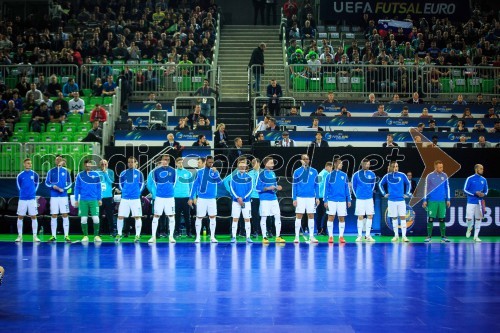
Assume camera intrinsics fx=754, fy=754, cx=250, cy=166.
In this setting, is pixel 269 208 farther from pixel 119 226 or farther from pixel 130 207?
pixel 119 226

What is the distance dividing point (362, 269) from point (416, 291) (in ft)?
9.15

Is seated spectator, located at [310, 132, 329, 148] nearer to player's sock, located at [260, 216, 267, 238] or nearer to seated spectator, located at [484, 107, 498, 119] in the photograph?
player's sock, located at [260, 216, 267, 238]

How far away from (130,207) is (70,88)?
30.1 feet

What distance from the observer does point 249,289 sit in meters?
14.4

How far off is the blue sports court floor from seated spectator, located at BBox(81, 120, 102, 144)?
5.84m

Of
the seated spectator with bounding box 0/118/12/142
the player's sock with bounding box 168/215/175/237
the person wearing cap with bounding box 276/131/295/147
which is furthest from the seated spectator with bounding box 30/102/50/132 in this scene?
the person wearing cap with bounding box 276/131/295/147

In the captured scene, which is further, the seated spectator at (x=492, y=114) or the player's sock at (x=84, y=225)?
the seated spectator at (x=492, y=114)

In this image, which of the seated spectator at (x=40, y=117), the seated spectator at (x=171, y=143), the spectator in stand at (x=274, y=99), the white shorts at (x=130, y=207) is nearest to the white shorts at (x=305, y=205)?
the white shorts at (x=130, y=207)

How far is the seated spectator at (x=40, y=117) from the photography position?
91.3ft

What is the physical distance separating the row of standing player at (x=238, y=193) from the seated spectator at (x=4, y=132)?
4.87m

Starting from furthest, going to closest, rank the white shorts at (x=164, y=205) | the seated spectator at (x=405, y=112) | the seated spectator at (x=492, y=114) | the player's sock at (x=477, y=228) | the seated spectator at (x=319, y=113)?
the seated spectator at (x=492, y=114) → the seated spectator at (x=405, y=112) → the seated spectator at (x=319, y=113) → the player's sock at (x=477, y=228) → the white shorts at (x=164, y=205)

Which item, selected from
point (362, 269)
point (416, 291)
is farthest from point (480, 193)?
point (416, 291)

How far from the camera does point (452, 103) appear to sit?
3059 cm

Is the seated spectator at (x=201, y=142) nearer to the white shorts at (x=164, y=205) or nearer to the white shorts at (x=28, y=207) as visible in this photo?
the white shorts at (x=164, y=205)
